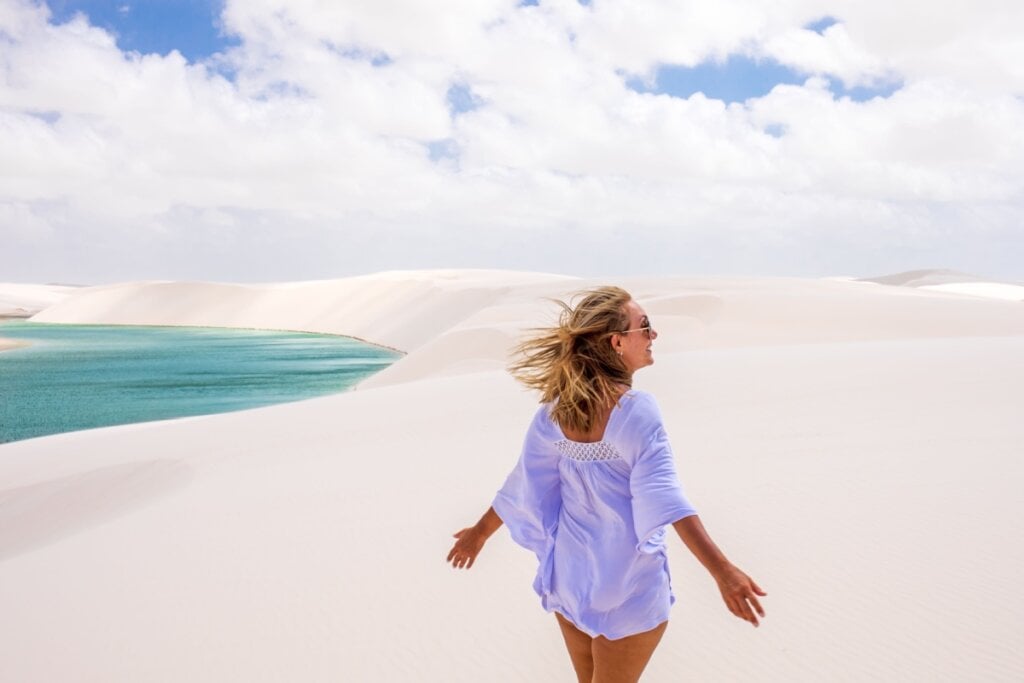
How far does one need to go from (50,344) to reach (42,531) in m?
44.3

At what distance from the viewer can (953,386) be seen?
8.18 meters

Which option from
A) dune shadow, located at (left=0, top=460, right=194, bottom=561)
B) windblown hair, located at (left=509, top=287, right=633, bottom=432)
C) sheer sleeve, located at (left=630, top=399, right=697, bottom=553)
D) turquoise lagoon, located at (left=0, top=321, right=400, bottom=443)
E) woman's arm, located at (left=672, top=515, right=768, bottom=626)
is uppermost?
windblown hair, located at (left=509, top=287, right=633, bottom=432)

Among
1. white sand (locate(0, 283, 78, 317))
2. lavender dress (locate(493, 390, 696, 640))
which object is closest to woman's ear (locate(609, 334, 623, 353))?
lavender dress (locate(493, 390, 696, 640))

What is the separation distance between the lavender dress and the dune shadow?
464 centimetres

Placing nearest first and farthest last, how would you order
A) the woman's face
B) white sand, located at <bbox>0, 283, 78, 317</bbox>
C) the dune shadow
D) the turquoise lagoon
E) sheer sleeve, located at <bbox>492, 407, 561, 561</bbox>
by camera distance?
the woman's face, sheer sleeve, located at <bbox>492, 407, 561, 561</bbox>, the dune shadow, the turquoise lagoon, white sand, located at <bbox>0, 283, 78, 317</bbox>

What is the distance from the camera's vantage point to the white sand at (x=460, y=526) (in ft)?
11.0

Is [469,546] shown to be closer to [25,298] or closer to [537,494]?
[537,494]

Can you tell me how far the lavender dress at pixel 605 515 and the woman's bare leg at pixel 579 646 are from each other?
5cm

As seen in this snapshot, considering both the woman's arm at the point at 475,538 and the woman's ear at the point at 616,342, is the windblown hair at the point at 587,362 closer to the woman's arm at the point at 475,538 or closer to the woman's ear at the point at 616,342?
the woman's ear at the point at 616,342

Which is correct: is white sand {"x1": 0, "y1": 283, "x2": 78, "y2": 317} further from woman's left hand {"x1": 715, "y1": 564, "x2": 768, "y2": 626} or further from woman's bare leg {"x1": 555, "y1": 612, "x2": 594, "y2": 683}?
woman's left hand {"x1": 715, "y1": 564, "x2": 768, "y2": 626}

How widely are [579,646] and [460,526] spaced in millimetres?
2905

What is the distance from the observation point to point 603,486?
2.01 meters

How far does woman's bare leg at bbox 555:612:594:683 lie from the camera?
2.16 m

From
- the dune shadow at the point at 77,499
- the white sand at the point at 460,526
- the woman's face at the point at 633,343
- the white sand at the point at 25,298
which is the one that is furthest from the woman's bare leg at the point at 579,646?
the white sand at the point at 25,298
